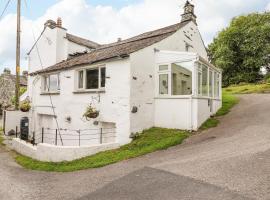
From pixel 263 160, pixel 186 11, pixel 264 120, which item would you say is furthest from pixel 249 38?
pixel 263 160

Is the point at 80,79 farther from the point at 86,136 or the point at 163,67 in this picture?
the point at 163,67

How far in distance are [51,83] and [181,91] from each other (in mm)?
9135

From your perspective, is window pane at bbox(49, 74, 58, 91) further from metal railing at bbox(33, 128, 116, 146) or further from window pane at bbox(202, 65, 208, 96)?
window pane at bbox(202, 65, 208, 96)

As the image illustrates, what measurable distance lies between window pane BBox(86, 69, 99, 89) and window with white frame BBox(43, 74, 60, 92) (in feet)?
9.43

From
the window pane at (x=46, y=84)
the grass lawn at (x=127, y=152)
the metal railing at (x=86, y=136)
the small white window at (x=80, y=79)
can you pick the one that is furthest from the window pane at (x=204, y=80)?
the window pane at (x=46, y=84)

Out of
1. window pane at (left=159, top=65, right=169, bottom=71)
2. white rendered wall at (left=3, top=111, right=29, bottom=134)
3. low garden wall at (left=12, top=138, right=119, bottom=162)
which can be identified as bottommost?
low garden wall at (left=12, top=138, right=119, bottom=162)

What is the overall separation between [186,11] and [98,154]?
43.4ft

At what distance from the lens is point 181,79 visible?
1241 centimetres

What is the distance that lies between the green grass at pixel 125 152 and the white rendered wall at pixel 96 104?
3.12ft

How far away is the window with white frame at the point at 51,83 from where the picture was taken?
1589 centimetres

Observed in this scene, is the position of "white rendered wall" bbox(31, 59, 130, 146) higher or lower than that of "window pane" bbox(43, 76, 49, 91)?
lower

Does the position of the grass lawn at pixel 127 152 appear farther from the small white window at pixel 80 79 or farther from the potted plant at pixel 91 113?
the small white window at pixel 80 79

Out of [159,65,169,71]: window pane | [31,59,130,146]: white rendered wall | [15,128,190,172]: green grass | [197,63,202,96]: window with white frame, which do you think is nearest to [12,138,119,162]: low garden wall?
[15,128,190,172]: green grass

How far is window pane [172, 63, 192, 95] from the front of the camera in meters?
12.2
